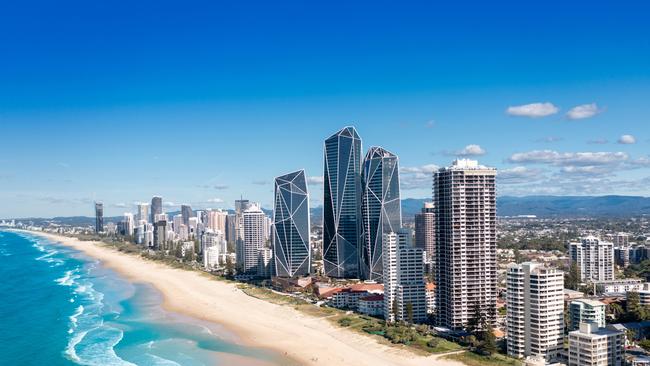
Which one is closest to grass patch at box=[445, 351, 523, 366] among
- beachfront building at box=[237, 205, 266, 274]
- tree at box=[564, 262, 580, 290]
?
tree at box=[564, 262, 580, 290]

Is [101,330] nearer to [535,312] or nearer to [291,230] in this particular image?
[291,230]

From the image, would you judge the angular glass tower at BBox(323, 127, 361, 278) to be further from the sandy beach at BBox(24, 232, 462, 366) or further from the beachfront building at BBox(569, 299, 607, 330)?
the beachfront building at BBox(569, 299, 607, 330)

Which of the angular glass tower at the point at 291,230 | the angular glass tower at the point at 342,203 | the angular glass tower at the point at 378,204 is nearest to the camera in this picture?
the angular glass tower at the point at 378,204

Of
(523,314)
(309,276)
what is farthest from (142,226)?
(523,314)

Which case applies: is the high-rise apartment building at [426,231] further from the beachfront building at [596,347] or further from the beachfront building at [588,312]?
the beachfront building at [596,347]

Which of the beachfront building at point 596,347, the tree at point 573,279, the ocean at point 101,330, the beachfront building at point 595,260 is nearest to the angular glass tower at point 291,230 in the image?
the ocean at point 101,330

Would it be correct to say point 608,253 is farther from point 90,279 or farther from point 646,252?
point 90,279

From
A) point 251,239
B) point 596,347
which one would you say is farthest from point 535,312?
point 251,239
